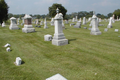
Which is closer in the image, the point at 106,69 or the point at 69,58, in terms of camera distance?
the point at 106,69

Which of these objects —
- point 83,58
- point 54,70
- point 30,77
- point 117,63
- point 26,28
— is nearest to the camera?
point 30,77

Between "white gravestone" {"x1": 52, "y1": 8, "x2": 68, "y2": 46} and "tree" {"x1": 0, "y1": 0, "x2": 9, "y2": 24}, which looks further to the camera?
"tree" {"x1": 0, "y1": 0, "x2": 9, "y2": 24}

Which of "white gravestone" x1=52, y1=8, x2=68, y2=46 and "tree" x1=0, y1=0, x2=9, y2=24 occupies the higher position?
"tree" x1=0, y1=0, x2=9, y2=24

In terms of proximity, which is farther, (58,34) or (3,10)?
(3,10)

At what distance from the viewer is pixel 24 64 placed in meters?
5.37

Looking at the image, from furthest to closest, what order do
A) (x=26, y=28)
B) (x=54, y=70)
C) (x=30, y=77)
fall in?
(x=26, y=28) < (x=54, y=70) < (x=30, y=77)

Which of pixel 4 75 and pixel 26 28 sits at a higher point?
pixel 26 28

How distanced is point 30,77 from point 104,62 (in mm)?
3791

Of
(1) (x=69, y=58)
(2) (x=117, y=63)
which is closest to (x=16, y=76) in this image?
(1) (x=69, y=58)

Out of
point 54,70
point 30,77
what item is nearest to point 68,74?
point 54,70

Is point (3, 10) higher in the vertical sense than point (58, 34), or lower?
higher

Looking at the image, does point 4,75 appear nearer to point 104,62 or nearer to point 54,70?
point 54,70

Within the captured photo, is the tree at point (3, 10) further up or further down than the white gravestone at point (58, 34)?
further up

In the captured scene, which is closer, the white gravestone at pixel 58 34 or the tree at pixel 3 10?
the white gravestone at pixel 58 34
